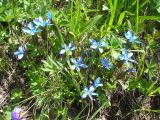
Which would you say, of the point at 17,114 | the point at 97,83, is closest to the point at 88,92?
the point at 97,83

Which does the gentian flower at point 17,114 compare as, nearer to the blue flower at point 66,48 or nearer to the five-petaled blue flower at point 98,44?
the blue flower at point 66,48

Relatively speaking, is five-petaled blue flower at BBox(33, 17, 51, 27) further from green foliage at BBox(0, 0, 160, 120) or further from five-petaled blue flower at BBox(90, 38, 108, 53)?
five-petaled blue flower at BBox(90, 38, 108, 53)

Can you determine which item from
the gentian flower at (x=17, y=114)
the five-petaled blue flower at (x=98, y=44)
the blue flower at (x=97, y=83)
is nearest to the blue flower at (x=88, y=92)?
the blue flower at (x=97, y=83)

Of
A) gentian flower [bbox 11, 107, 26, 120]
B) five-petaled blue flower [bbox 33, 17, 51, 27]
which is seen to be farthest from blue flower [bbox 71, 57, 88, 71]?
gentian flower [bbox 11, 107, 26, 120]

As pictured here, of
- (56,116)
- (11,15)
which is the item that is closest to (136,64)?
(56,116)

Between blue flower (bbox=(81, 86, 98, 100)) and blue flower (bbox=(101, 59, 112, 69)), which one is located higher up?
blue flower (bbox=(101, 59, 112, 69))

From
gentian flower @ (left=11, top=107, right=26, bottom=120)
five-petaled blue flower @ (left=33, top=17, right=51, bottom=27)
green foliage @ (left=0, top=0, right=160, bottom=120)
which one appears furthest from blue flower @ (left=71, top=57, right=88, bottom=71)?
gentian flower @ (left=11, top=107, right=26, bottom=120)

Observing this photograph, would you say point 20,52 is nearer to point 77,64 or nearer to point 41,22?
point 41,22

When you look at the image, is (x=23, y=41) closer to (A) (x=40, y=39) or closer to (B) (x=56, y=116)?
(A) (x=40, y=39)

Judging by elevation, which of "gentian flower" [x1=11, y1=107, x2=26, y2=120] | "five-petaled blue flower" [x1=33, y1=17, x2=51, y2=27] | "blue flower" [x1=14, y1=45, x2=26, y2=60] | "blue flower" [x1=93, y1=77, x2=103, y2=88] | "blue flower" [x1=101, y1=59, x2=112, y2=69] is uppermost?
"five-petaled blue flower" [x1=33, y1=17, x2=51, y2=27]

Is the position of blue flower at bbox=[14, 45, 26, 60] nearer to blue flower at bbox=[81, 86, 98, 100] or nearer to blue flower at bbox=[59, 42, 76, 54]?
blue flower at bbox=[59, 42, 76, 54]
